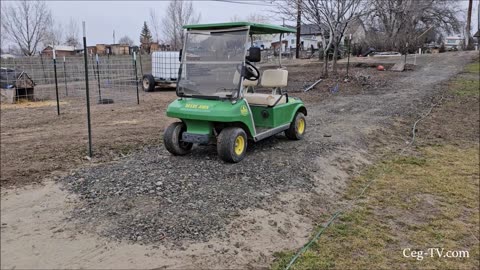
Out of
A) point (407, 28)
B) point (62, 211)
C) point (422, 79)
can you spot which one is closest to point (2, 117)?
point (62, 211)

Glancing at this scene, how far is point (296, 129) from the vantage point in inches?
300

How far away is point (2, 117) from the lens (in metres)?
11.3

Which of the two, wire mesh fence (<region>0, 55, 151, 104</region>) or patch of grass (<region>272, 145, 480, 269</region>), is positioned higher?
wire mesh fence (<region>0, 55, 151, 104</region>)

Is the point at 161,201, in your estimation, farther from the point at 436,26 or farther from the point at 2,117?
the point at 436,26

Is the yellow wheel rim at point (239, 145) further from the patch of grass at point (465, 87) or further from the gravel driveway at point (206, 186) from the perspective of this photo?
the patch of grass at point (465, 87)

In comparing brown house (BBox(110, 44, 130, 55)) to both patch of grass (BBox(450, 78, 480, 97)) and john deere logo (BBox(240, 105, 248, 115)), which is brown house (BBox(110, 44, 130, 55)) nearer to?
patch of grass (BBox(450, 78, 480, 97))

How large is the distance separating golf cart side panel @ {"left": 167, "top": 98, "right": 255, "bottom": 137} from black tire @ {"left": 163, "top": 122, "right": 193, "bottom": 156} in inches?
6.9

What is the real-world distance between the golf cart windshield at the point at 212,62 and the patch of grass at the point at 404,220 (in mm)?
2382

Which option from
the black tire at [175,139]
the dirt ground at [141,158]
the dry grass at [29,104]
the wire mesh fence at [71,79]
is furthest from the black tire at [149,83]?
the black tire at [175,139]

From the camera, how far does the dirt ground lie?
12.1 feet

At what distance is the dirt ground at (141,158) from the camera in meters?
3.69

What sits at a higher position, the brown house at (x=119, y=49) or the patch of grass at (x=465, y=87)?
the brown house at (x=119, y=49)

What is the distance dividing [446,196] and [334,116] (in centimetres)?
499

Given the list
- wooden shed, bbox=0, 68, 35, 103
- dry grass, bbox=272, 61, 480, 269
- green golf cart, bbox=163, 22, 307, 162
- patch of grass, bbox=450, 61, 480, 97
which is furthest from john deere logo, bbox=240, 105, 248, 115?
wooden shed, bbox=0, 68, 35, 103
